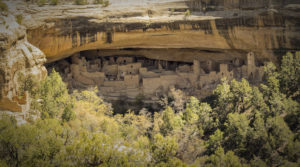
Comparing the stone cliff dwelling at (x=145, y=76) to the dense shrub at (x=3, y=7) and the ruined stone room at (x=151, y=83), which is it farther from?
the dense shrub at (x=3, y=7)

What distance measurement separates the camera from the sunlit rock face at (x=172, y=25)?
15.2 m

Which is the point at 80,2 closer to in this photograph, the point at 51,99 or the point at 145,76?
the point at 145,76

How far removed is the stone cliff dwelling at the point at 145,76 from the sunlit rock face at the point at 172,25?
1.18 m

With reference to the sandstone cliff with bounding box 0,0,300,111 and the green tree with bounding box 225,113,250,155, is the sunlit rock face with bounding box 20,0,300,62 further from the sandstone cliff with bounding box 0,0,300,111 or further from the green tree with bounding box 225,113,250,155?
the green tree with bounding box 225,113,250,155

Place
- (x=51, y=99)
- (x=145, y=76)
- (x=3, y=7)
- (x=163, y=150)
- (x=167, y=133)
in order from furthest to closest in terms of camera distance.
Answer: (x=145, y=76), (x=167, y=133), (x=51, y=99), (x=3, y=7), (x=163, y=150)

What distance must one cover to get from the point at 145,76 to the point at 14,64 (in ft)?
23.4

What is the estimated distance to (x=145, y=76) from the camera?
1836 centimetres

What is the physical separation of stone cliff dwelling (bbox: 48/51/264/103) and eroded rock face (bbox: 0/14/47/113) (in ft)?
14.7

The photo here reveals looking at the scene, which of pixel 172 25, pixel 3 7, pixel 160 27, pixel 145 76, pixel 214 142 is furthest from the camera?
pixel 145 76

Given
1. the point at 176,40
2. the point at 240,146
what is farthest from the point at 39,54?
the point at 240,146

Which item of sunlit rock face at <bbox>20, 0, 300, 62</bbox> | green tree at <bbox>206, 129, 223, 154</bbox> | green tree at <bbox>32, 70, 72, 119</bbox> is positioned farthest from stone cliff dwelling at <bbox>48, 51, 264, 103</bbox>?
green tree at <bbox>206, 129, 223, 154</bbox>

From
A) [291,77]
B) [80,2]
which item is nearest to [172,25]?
[80,2]

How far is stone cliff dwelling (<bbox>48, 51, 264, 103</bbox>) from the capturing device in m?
17.2

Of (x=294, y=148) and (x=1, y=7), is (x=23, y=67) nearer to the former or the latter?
(x=1, y=7)
